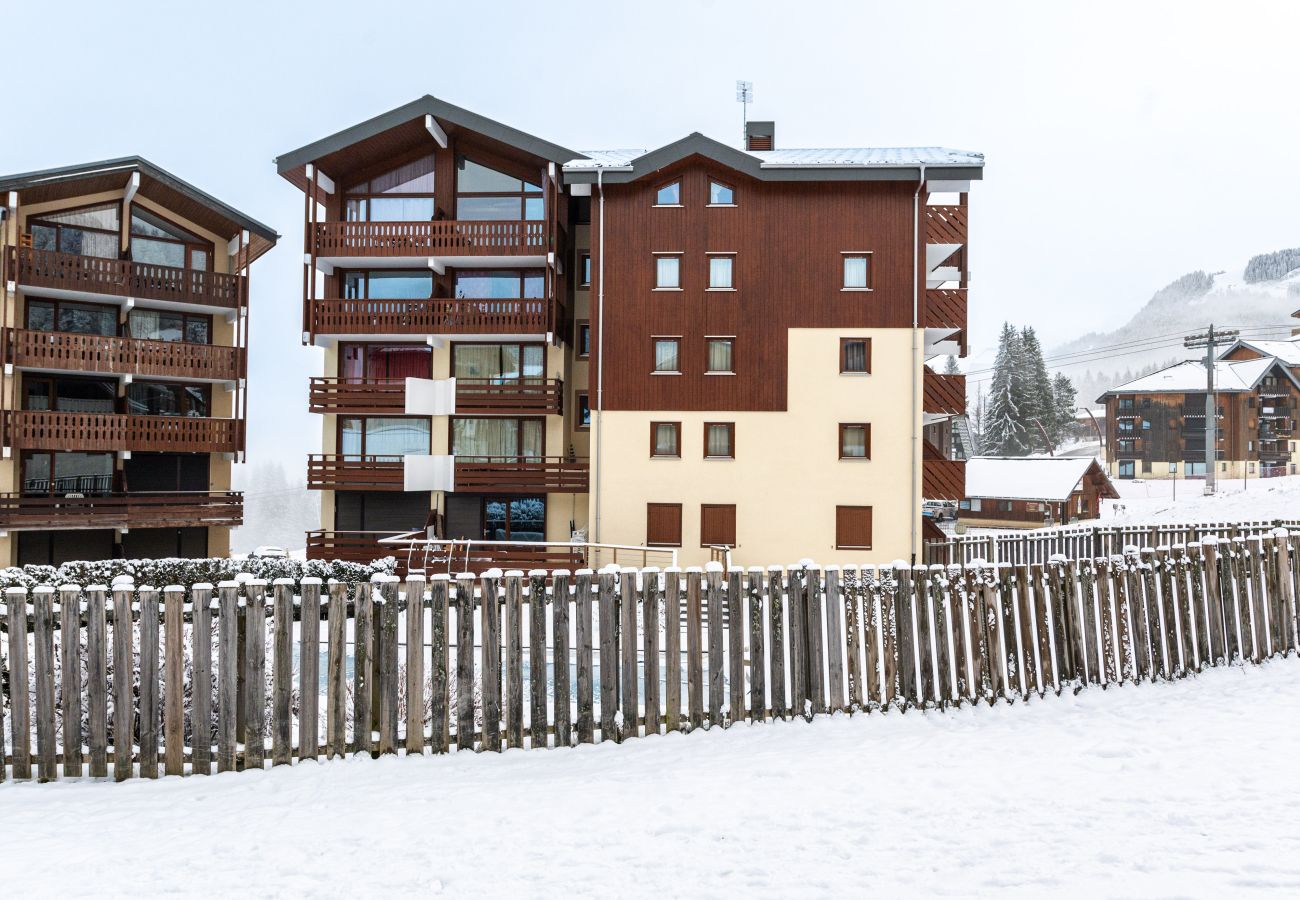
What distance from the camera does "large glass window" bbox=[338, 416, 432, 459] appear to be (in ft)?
97.0

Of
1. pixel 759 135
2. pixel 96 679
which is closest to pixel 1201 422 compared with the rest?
pixel 759 135

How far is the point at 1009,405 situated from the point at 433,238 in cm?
A: 7815

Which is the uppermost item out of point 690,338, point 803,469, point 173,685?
point 690,338

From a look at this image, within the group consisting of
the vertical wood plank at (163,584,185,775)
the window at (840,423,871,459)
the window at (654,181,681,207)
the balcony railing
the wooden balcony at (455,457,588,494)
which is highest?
the window at (654,181,681,207)

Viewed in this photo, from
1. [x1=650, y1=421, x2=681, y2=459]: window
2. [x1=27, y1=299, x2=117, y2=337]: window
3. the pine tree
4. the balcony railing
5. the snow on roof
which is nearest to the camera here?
[x1=650, y1=421, x2=681, y2=459]: window

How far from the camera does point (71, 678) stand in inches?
277

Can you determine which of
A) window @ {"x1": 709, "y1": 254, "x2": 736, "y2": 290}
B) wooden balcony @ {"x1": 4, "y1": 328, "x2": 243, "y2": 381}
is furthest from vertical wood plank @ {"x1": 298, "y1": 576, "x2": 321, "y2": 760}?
wooden balcony @ {"x1": 4, "y1": 328, "x2": 243, "y2": 381}

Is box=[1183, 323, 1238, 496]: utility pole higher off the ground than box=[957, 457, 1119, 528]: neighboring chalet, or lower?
higher

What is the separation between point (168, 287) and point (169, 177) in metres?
3.95

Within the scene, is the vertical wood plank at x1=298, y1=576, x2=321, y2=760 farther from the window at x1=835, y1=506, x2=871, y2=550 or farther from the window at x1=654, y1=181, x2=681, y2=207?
the window at x1=654, y1=181, x2=681, y2=207

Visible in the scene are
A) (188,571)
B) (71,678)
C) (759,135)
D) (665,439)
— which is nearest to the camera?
(71,678)

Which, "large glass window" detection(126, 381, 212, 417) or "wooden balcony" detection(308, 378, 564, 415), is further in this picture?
"large glass window" detection(126, 381, 212, 417)

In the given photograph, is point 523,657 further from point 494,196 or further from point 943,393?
point 494,196

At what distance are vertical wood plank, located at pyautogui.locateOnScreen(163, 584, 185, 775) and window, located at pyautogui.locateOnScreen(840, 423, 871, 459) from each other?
22468 millimetres
